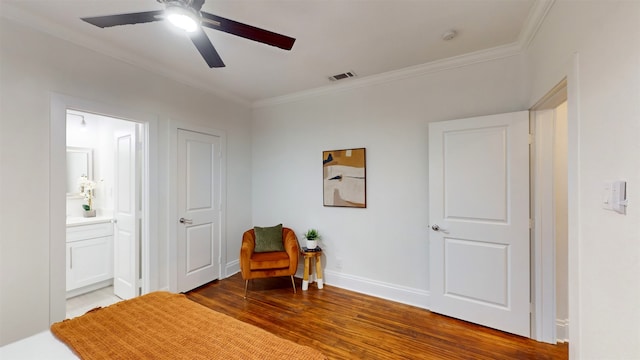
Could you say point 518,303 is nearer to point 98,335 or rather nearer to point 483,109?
point 483,109

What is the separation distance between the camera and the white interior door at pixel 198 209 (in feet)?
9.96

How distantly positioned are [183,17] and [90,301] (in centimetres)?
338

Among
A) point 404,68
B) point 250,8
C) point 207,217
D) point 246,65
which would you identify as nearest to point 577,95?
point 404,68

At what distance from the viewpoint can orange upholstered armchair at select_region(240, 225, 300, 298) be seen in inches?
116

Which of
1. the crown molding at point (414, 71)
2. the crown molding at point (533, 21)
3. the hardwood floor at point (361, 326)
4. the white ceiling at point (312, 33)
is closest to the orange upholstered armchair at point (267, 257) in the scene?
the hardwood floor at point (361, 326)

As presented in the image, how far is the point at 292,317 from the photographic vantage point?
251 cm

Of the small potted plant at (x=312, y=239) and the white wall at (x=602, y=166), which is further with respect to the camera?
the small potted plant at (x=312, y=239)

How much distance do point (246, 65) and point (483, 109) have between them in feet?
8.23

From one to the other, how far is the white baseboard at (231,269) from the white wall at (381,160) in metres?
0.87

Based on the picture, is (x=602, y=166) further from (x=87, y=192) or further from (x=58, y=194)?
(x=87, y=192)

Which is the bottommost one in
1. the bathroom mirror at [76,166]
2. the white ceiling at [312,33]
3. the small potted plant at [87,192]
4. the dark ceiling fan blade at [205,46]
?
the small potted plant at [87,192]

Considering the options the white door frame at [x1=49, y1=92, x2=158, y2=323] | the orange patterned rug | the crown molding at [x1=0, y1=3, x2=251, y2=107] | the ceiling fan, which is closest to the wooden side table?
the orange patterned rug

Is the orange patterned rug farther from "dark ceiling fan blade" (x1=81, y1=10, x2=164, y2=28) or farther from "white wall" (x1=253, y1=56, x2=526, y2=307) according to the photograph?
"white wall" (x1=253, y1=56, x2=526, y2=307)

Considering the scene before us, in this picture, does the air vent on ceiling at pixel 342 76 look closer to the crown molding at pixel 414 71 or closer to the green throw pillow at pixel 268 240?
the crown molding at pixel 414 71
